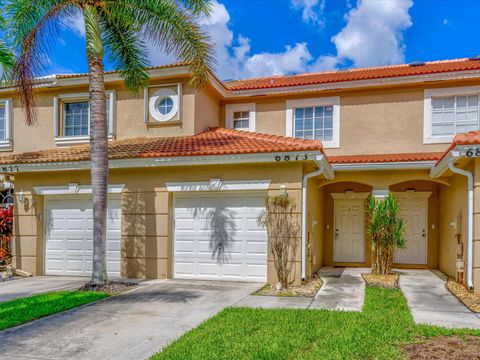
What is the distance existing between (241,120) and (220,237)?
243 inches

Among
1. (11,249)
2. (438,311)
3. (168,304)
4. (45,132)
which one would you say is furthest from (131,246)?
(438,311)

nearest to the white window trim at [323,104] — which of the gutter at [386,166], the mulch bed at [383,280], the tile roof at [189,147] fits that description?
the gutter at [386,166]

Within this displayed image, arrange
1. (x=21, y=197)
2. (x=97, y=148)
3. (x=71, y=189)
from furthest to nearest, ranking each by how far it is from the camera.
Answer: (x=21, y=197) → (x=71, y=189) → (x=97, y=148)

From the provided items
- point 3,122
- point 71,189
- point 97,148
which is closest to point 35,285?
point 71,189

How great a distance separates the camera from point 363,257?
1498 cm

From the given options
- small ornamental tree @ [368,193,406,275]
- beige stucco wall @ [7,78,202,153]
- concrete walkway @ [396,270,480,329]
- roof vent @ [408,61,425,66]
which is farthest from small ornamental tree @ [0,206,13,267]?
roof vent @ [408,61,425,66]

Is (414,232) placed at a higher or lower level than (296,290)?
higher

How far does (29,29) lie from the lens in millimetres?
10281

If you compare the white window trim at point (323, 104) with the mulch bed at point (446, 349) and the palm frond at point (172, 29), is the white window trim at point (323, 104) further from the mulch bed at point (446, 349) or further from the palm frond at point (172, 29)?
the mulch bed at point (446, 349)

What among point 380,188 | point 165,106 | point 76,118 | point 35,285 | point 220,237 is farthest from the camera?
point 76,118

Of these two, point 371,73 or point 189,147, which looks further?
point 371,73

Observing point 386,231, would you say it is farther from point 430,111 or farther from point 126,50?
point 126,50

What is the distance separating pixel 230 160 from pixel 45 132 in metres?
8.39

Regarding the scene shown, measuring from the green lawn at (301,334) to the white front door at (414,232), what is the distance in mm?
7029
